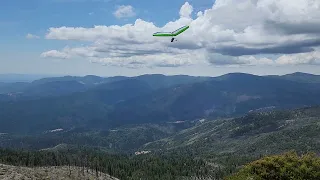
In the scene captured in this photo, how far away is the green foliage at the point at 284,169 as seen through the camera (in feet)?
256

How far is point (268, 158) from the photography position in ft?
278

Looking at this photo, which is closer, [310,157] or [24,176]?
[310,157]

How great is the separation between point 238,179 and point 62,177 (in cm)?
13920

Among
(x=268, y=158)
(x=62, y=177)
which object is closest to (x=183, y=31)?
(x=268, y=158)

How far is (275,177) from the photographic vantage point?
267 feet

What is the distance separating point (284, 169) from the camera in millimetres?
79062

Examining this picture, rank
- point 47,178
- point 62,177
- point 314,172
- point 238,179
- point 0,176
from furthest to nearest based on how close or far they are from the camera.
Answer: point 62,177, point 47,178, point 0,176, point 238,179, point 314,172

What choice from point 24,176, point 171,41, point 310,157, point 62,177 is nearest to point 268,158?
point 310,157

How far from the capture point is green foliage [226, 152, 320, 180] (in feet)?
256

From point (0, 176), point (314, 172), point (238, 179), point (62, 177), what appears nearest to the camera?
point (314, 172)

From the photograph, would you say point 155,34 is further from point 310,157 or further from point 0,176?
point 0,176

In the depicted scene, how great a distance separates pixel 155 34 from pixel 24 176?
343ft

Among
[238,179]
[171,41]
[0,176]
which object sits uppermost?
[171,41]

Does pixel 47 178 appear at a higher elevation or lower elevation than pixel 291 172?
lower
